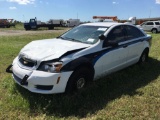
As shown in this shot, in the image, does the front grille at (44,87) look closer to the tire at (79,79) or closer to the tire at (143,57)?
the tire at (79,79)

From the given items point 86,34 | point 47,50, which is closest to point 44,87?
point 47,50

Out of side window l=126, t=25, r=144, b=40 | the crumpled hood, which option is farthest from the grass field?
side window l=126, t=25, r=144, b=40

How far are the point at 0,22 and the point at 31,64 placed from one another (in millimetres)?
43163

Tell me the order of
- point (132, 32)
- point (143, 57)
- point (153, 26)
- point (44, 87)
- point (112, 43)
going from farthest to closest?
point (153, 26) < point (143, 57) < point (132, 32) < point (112, 43) < point (44, 87)

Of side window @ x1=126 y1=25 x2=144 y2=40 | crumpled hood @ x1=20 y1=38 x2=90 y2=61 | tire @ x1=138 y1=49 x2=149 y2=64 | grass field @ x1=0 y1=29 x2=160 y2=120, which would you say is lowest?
grass field @ x1=0 y1=29 x2=160 y2=120

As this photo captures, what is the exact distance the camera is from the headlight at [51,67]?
460 centimetres

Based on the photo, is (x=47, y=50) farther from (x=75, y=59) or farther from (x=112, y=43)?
(x=112, y=43)

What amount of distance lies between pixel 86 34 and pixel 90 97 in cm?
173

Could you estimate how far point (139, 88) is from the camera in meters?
5.68

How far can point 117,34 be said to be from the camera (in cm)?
629

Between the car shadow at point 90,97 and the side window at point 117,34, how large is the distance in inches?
39.2

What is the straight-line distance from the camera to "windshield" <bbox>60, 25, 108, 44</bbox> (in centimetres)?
575

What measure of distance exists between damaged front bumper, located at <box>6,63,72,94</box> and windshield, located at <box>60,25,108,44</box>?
1.35 m

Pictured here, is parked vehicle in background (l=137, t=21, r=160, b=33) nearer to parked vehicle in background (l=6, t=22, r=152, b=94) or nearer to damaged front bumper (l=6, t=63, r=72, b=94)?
parked vehicle in background (l=6, t=22, r=152, b=94)
